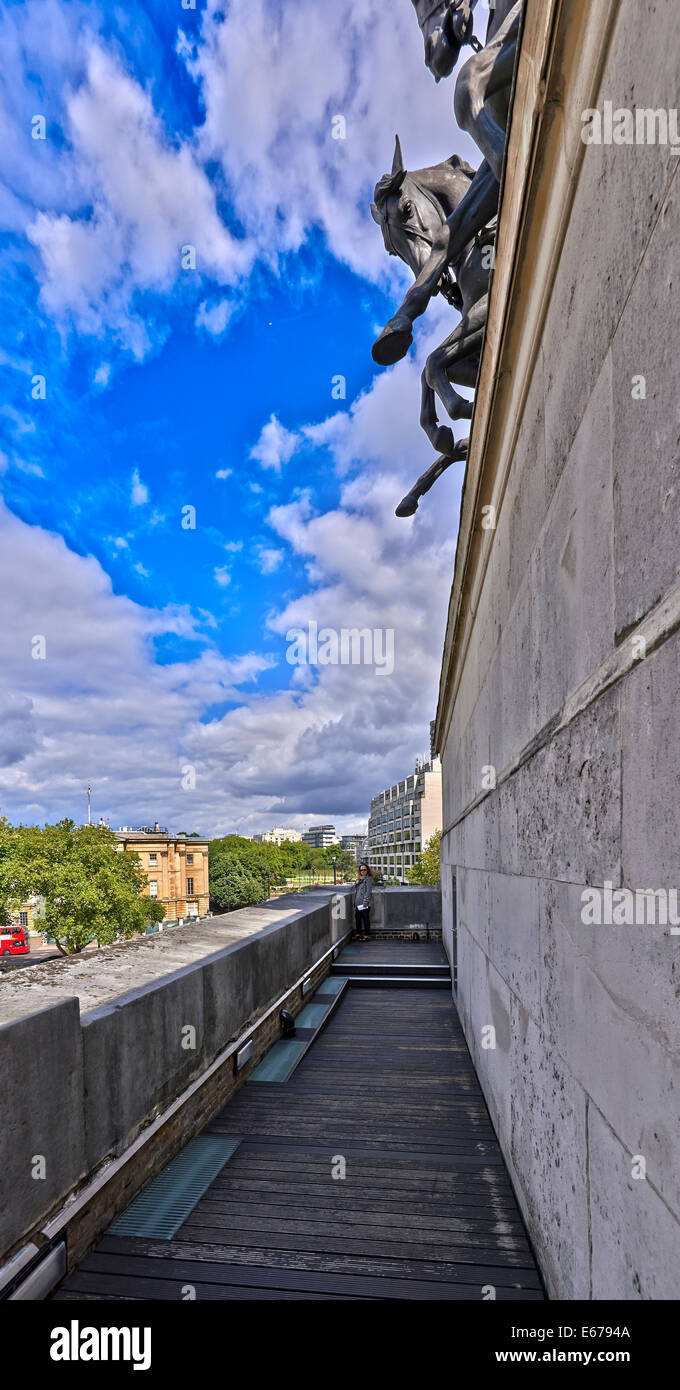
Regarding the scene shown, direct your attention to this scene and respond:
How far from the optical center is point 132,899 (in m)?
43.2

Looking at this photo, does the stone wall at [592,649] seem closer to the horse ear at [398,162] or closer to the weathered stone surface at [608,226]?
the weathered stone surface at [608,226]

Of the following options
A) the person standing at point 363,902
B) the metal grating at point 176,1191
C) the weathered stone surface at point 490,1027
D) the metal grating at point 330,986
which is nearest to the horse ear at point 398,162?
the weathered stone surface at point 490,1027

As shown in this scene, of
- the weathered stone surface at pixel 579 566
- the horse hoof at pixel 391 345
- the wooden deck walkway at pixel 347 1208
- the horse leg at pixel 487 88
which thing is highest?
the horse leg at pixel 487 88

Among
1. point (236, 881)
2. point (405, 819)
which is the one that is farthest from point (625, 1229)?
point (405, 819)

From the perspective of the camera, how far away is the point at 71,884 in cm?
4072

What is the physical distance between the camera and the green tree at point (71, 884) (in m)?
40.1

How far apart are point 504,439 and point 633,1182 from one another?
3.41m

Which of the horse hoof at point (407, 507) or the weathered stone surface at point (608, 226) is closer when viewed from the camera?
the weathered stone surface at point (608, 226)

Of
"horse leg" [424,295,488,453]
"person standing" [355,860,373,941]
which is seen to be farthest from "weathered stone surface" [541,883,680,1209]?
"person standing" [355,860,373,941]

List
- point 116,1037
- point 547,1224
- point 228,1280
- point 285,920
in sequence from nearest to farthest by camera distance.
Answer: point 547,1224, point 228,1280, point 116,1037, point 285,920

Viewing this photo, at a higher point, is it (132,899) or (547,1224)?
(547,1224)
